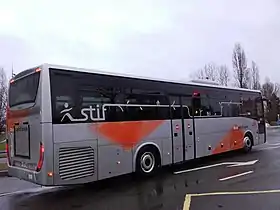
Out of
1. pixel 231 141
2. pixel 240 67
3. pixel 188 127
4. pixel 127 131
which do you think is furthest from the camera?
pixel 240 67

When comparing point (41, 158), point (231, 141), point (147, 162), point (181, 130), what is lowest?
point (147, 162)

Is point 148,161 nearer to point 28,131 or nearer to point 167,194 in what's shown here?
point 167,194

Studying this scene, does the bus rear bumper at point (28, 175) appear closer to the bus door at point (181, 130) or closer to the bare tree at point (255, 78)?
the bus door at point (181, 130)

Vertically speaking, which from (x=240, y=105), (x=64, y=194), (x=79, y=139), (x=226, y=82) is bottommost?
(x=64, y=194)

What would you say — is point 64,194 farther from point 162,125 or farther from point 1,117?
point 1,117

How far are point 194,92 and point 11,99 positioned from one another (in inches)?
254

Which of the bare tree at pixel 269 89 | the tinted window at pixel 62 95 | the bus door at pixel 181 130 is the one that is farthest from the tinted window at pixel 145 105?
the bare tree at pixel 269 89

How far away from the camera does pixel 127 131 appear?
9.70 meters

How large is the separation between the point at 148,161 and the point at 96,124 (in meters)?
2.39

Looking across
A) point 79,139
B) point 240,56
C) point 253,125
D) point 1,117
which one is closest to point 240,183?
point 79,139

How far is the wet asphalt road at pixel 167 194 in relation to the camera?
23.2ft

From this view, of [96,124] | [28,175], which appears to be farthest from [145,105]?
[28,175]

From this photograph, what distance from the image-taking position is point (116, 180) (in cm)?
1040

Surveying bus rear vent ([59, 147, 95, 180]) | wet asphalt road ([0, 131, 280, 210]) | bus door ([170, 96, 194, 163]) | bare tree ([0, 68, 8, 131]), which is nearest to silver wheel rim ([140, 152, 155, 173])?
wet asphalt road ([0, 131, 280, 210])
